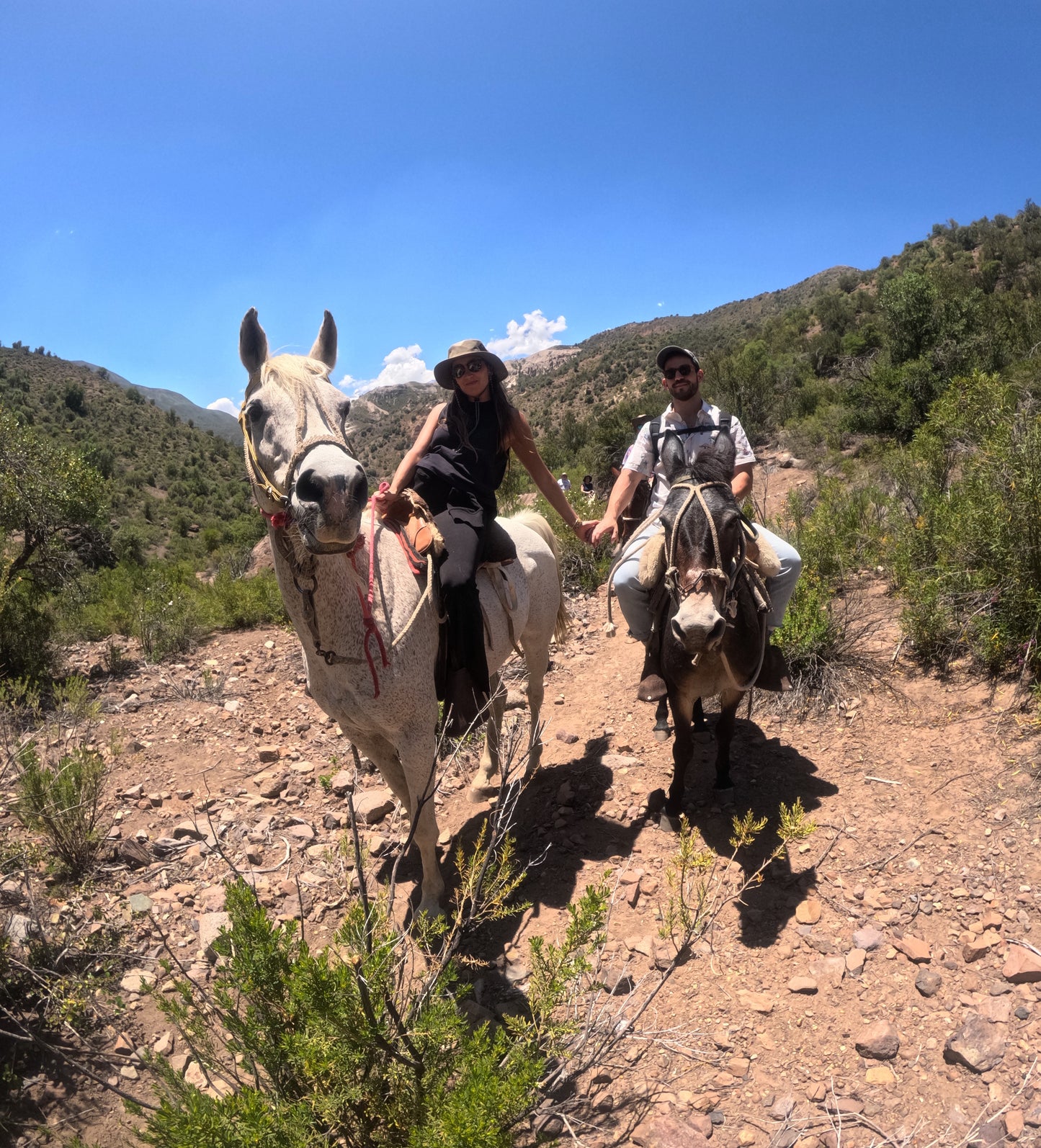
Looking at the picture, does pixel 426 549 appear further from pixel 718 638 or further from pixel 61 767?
pixel 61 767

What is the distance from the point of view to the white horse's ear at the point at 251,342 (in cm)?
248

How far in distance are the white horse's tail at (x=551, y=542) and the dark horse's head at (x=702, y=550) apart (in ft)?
5.10

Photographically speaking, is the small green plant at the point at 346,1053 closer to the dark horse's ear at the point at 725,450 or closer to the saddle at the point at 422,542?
the saddle at the point at 422,542

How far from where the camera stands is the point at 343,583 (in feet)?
8.55

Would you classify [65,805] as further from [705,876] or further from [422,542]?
[705,876]

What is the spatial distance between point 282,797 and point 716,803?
3.05 m

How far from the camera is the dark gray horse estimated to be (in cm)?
297

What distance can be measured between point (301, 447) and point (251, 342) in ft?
2.48

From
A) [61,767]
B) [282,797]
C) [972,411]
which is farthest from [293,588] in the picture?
[972,411]

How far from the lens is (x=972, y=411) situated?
6.11m

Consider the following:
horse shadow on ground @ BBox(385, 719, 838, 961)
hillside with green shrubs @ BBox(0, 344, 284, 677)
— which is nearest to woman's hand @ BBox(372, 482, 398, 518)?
hillside with green shrubs @ BBox(0, 344, 284, 677)

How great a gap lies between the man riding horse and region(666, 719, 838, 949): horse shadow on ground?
0.63 m

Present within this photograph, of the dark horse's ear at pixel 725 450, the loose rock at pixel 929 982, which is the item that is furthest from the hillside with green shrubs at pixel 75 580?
the loose rock at pixel 929 982

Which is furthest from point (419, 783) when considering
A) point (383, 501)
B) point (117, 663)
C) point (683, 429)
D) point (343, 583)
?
point (117, 663)
